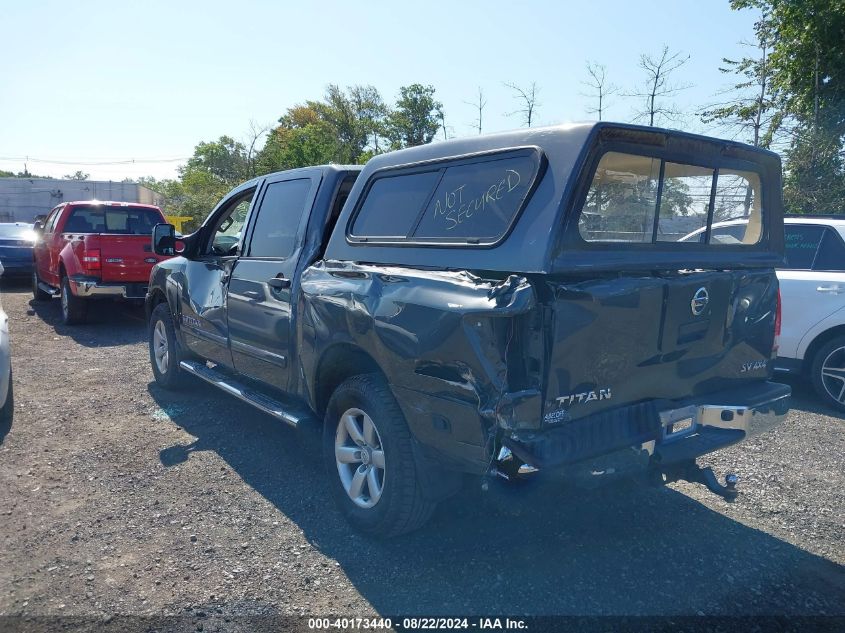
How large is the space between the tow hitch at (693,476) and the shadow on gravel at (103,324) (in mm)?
7783

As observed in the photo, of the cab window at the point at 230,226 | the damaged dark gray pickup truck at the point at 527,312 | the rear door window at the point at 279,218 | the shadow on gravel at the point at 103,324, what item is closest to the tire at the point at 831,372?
the damaged dark gray pickup truck at the point at 527,312

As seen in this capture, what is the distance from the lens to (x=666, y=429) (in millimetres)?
3131

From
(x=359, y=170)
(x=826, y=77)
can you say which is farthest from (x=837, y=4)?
(x=359, y=170)

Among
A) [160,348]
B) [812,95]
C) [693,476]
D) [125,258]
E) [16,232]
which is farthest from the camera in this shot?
[16,232]

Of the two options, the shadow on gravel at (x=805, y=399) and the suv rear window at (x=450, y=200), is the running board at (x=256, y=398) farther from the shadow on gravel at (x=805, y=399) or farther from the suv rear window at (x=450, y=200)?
the shadow on gravel at (x=805, y=399)

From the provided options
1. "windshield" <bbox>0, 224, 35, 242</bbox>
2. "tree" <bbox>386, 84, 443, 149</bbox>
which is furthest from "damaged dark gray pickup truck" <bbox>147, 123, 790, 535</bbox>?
"tree" <bbox>386, 84, 443, 149</bbox>

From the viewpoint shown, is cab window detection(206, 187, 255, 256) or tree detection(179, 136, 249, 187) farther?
tree detection(179, 136, 249, 187)

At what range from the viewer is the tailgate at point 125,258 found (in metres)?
9.59

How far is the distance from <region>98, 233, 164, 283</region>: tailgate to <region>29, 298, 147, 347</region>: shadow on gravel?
82 centimetres

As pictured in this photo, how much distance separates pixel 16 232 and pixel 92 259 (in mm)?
7502

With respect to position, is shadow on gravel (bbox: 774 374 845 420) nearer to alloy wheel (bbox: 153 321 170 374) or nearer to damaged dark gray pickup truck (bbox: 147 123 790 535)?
damaged dark gray pickup truck (bbox: 147 123 790 535)

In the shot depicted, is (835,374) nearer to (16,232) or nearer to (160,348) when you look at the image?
(160,348)

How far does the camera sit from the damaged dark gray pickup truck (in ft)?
8.97

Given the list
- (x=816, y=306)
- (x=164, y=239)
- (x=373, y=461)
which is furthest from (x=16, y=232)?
(x=816, y=306)
